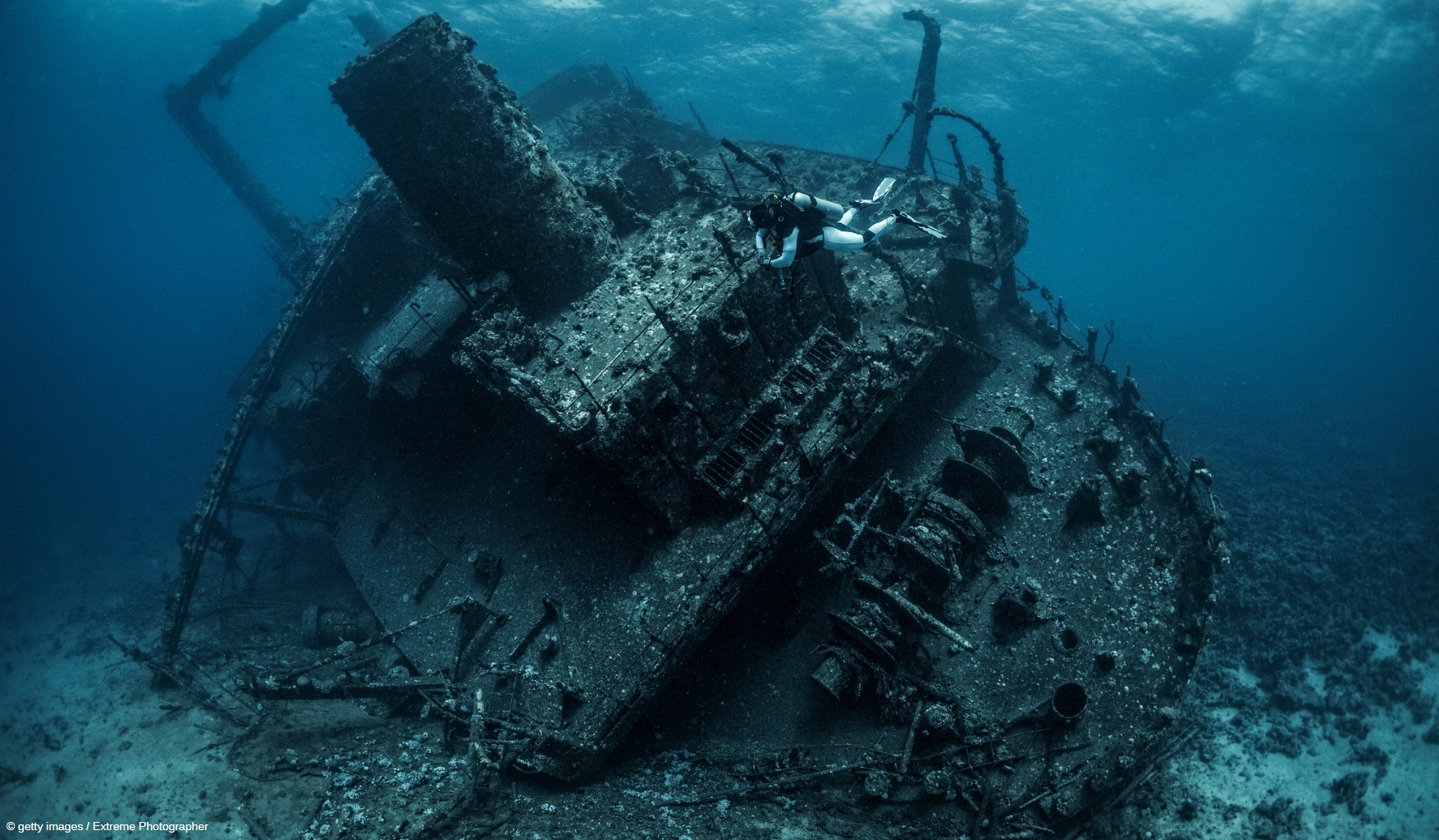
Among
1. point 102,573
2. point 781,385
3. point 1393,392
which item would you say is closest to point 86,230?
point 102,573

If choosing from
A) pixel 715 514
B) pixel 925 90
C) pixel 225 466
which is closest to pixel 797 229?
pixel 715 514

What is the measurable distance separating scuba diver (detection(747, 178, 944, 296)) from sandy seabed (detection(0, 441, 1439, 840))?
725 centimetres

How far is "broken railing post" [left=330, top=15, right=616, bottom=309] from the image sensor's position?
8.38m

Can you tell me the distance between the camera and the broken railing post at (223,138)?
25.9 meters

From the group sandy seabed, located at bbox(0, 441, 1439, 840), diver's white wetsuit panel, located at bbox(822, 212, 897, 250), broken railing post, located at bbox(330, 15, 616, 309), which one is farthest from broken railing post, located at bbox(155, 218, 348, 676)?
diver's white wetsuit panel, located at bbox(822, 212, 897, 250)

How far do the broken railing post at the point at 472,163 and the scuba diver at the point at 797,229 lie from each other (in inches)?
146

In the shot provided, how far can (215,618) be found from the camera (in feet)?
51.5

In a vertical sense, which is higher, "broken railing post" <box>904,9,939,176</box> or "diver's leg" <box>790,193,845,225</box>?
"broken railing post" <box>904,9,939,176</box>

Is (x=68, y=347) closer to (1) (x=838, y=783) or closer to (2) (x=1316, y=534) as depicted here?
(1) (x=838, y=783)

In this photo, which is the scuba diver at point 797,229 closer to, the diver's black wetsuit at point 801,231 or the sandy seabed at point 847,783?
the diver's black wetsuit at point 801,231

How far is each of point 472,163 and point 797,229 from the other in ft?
17.2

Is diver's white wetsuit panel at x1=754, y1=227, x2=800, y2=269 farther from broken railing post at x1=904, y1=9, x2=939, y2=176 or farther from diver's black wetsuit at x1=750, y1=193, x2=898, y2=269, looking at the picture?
broken railing post at x1=904, y1=9, x2=939, y2=176

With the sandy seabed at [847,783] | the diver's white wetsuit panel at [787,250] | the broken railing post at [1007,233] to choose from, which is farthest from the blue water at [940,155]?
the diver's white wetsuit panel at [787,250]

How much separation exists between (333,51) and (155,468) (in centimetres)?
5126
